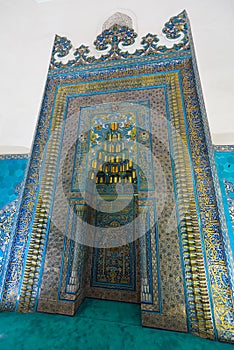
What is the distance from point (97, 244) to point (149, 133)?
1.92 m

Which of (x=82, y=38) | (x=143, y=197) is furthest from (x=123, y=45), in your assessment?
(x=143, y=197)

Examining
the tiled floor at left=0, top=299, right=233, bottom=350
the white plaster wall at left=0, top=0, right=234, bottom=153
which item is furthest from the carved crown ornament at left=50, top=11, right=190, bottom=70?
the tiled floor at left=0, top=299, right=233, bottom=350

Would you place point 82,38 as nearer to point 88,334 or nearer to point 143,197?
point 143,197

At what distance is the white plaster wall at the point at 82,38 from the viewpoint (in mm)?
3027

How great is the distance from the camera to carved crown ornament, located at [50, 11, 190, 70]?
2.94 m

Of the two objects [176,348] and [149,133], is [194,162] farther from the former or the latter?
[176,348]

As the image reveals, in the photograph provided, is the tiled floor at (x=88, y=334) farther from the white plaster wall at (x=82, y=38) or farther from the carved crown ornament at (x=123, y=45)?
the carved crown ornament at (x=123, y=45)

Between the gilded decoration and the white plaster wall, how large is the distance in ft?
1.54

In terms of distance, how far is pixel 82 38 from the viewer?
3.69m

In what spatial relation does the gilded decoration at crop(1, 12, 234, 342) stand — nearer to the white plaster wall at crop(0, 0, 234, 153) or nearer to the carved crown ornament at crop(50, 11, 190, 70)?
the carved crown ornament at crop(50, 11, 190, 70)

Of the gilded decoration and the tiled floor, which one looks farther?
the gilded decoration

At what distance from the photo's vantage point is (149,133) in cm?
248

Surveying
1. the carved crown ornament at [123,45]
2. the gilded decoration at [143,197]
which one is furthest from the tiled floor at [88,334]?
the carved crown ornament at [123,45]

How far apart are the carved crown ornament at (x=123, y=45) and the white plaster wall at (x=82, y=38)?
1.05ft
